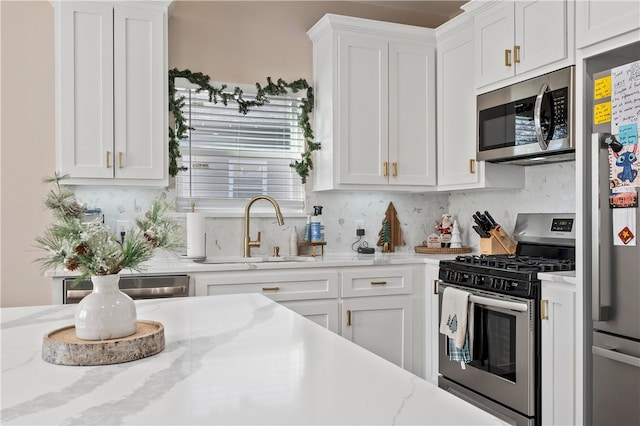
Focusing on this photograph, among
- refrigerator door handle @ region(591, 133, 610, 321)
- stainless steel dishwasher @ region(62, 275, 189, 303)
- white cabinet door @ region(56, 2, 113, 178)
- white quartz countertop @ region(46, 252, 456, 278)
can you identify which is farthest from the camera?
white cabinet door @ region(56, 2, 113, 178)

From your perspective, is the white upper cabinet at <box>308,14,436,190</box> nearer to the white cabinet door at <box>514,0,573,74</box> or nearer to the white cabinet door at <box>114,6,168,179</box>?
the white cabinet door at <box>514,0,573,74</box>

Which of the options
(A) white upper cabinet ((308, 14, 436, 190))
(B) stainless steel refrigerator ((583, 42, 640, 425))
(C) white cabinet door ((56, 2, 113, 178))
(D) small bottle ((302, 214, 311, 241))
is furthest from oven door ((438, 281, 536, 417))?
(C) white cabinet door ((56, 2, 113, 178))

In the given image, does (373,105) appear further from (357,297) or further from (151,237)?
(151,237)

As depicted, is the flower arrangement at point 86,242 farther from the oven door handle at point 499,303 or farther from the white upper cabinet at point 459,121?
the white upper cabinet at point 459,121

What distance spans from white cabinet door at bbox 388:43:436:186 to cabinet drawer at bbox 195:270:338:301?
92 centimetres

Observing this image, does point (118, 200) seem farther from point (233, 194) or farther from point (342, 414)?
point (342, 414)

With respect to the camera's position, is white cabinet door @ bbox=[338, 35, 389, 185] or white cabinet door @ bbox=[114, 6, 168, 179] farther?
white cabinet door @ bbox=[338, 35, 389, 185]

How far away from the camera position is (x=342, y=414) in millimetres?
859

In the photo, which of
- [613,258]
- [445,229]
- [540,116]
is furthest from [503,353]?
[445,229]

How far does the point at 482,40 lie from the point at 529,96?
579 millimetres

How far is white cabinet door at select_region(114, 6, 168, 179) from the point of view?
3266mm

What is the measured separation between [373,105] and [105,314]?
112 inches

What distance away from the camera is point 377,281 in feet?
11.4

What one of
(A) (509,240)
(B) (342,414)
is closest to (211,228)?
(A) (509,240)
